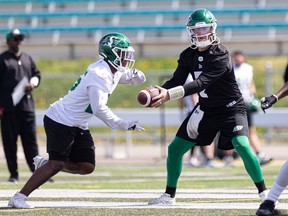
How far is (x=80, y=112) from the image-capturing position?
8.25m

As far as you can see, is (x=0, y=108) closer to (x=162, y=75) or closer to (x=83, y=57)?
(x=162, y=75)

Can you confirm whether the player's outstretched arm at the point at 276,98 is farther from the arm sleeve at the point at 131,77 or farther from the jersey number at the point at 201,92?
the arm sleeve at the point at 131,77

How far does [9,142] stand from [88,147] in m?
4.08

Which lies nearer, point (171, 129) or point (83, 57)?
point (171, 129)

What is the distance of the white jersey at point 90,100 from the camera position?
7.97 metres

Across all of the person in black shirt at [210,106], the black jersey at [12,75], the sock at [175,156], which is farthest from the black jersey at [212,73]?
the black jersey at [12,75]

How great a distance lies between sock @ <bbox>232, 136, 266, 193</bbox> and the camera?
8094 millimetres

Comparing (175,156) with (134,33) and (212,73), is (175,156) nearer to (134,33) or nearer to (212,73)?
(212,73)

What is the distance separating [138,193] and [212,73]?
2.27 metres

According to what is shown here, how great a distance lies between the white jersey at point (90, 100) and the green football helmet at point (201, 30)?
2.35 feet

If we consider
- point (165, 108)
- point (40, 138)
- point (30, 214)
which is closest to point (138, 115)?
point (165, 108)

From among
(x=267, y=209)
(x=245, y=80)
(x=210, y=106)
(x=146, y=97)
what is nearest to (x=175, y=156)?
(x=210, y=106)

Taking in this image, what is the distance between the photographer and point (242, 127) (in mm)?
8297

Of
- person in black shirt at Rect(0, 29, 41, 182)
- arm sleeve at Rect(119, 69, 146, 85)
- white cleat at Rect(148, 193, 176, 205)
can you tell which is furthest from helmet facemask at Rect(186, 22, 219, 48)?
person in black shirt at Rect(0, 29, 41, 182)
